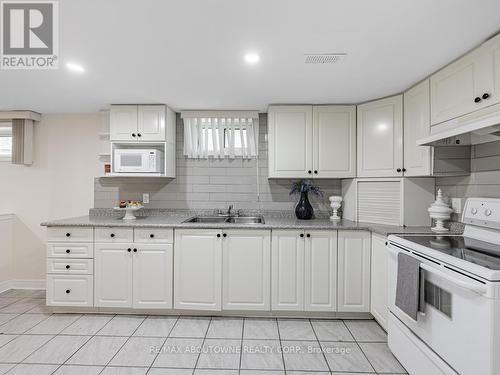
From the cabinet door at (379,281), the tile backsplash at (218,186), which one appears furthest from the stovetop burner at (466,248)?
the tile backsplash at (218,186)

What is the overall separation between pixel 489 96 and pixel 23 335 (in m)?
4.03

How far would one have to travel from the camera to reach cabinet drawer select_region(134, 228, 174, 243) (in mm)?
2676

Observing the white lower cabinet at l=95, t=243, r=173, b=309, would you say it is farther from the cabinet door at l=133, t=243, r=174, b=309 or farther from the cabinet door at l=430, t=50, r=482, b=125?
the cabinet door at l=430, t=50, r=482, b=125

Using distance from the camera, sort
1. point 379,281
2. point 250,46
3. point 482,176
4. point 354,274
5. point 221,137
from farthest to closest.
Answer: point 221,137 < point 354,274 < point 379,281 < point 482,176 < point 250,46

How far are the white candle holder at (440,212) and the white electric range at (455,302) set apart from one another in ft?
0.87

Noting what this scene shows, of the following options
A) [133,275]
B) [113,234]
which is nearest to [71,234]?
[113,234]

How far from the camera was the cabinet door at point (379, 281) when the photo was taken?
2344 millimetres

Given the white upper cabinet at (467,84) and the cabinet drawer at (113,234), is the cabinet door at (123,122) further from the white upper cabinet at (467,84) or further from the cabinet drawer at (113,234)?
the white upper cabinet at (467,84)

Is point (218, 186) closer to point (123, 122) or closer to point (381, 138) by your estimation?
point (123, 122)

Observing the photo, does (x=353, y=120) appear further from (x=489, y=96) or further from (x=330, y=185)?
(x=489, y=96)

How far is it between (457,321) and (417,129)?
1620mm

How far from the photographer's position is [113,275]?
268 centimetres

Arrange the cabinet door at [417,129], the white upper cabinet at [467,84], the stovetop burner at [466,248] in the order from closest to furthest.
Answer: the stovetop burner at [466,248], the white upper cabinet at [467,84], the cabinet door at [417,129]

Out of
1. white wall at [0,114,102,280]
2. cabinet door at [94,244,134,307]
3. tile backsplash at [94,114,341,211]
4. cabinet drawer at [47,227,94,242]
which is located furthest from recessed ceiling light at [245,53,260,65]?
white wall at [0,114,102,280]
